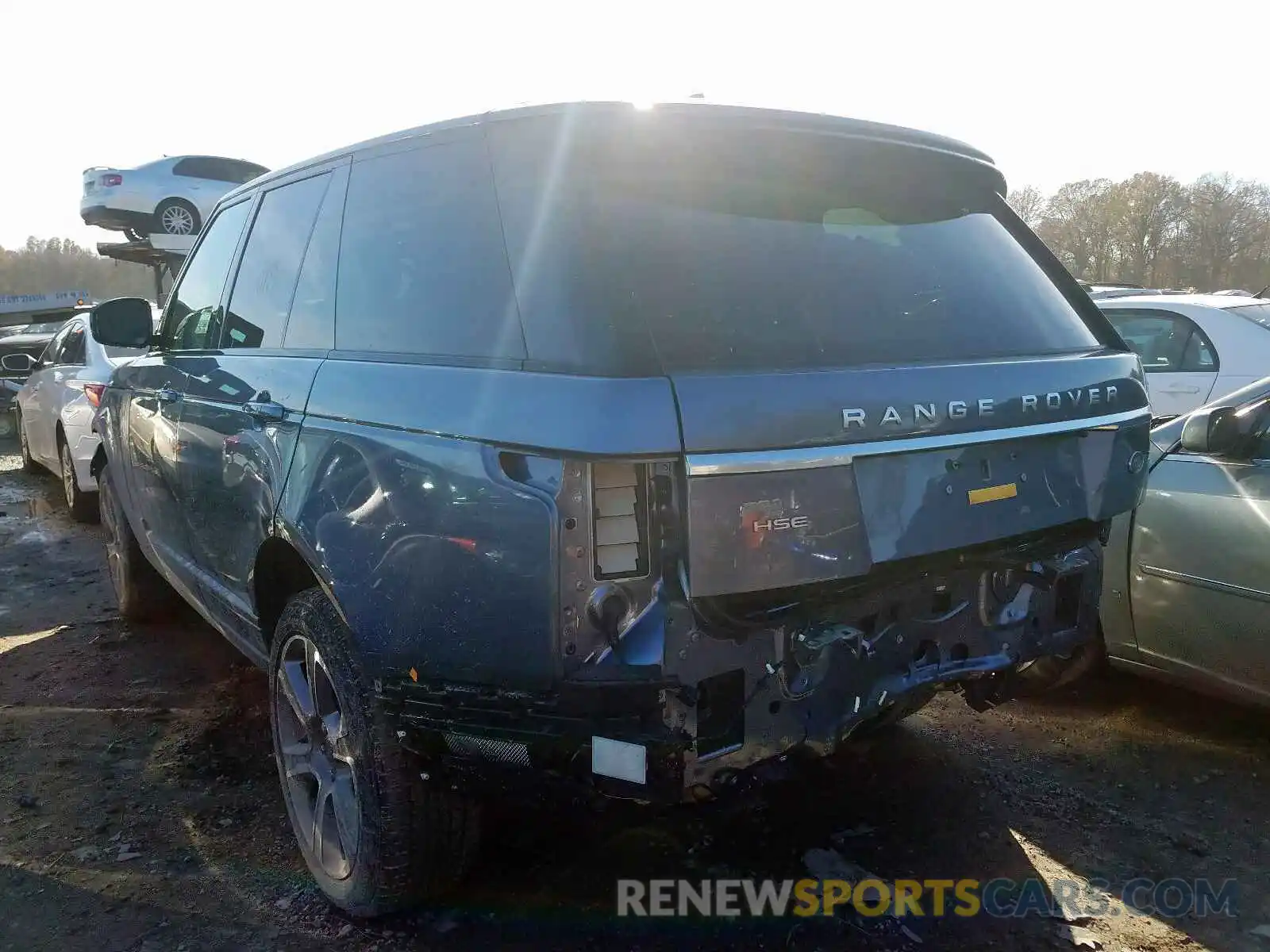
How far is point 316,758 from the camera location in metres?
2.72

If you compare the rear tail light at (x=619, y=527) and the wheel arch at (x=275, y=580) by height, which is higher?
the rear tail light at (x=619, y=527)

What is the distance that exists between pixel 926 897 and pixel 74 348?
8.60 meters

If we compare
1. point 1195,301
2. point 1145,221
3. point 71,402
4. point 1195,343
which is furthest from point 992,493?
point 1145,221

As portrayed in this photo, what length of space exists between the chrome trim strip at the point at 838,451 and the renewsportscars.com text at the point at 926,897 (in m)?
1.29

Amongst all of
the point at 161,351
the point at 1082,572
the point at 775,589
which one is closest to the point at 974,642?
the point at 1082,572

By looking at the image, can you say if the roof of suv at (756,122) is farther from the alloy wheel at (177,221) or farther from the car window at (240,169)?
the car window at (240,169)

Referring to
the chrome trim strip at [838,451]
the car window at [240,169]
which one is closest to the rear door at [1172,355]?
the chrome trim strip at [838,451]

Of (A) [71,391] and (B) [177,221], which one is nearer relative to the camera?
(A) [71,391]

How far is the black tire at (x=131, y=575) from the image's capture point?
4941mm

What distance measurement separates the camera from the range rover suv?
6.09 ft

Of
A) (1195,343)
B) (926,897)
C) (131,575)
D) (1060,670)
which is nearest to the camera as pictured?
(926,897)

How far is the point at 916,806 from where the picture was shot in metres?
3.12

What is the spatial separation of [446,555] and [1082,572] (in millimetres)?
1697

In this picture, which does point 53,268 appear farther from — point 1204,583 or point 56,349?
point 1204,583
